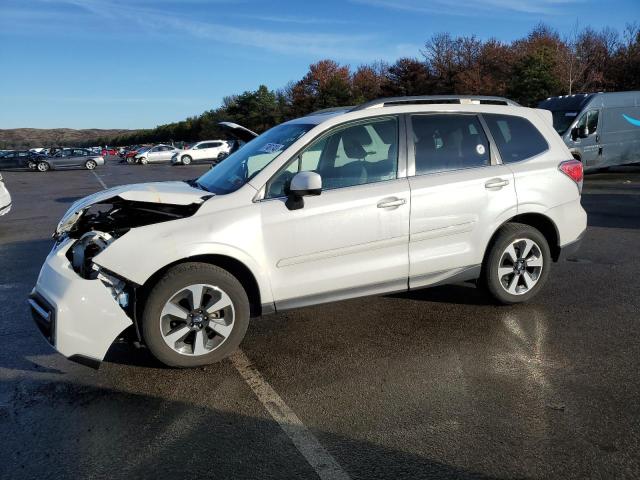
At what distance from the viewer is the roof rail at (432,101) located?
449 centimetres

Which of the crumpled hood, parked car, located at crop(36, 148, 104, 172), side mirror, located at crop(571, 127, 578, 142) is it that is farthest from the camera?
parked car, located at crop(36, 148, 104, 172)

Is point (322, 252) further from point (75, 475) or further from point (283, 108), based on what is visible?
point (283, 108)

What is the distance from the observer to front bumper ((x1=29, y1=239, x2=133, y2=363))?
3.45m

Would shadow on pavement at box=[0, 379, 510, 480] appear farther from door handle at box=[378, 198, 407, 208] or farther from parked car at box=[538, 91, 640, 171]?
parked car at box=[538, 91, 640, 171]

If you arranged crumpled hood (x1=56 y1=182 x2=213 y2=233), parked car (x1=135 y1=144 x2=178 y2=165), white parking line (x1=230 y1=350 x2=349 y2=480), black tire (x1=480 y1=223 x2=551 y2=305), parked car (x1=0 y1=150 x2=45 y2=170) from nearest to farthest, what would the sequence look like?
white parking line (x1=230 y1=350 x2=349 y2=480) → crumpled hood (x1=56 y1=182 x2=213 y2=233) → black tire (x1=480 y1=223 x2=551 y2=305) → parked car (x1=0 y1=150 x2=45 y2=170) → parked car (x1=135 y1=144 x2=178 y2=165)

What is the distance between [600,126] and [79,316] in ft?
50.7

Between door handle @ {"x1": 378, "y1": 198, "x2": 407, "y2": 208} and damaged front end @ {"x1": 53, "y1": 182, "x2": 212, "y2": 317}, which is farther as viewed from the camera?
door handle @ {"x1": 378, "y1": 198, "x2": 407, "y2": 208}

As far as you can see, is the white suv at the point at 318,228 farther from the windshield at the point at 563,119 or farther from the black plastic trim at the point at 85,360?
the windshield at the point at 563,119

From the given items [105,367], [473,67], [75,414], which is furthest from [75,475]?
[473,67]

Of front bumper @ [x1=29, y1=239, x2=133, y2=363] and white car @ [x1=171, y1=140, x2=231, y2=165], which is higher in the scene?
white car @ [x1=171, y1=140, x2=231, y2=165]

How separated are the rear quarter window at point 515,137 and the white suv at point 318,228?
0.01 m

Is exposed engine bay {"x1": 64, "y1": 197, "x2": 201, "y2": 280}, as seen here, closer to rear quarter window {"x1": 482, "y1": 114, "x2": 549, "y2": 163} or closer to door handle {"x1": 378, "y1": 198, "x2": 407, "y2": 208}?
door handle {"x1": 378, "y1": 198, "x2": 407, "y2": 208}

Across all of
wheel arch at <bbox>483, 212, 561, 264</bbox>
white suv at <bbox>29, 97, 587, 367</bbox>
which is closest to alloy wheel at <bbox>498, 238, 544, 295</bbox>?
white suv at <bbox>29, 97, 587, 367</bbox>

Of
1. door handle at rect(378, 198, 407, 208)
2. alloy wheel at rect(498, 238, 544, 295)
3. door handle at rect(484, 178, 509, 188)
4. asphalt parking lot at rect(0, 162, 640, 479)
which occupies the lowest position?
asphalt parking lot at rect(0, 162, 640, 479)
